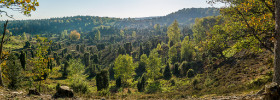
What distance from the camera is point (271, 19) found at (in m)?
8.69

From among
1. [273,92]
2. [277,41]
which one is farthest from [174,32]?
[273,92]

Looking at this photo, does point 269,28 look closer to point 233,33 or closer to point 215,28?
point 233,33

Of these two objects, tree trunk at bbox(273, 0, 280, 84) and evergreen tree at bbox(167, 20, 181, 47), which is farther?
evergreen tree at bbox(167, 20, 181, 47)

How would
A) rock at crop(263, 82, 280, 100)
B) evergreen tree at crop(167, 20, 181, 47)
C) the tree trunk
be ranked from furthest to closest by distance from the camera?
evergreen tree at crop(167, 20, 181, 47) < the tree trunk < rock at crop(263, 82, 280, 100)

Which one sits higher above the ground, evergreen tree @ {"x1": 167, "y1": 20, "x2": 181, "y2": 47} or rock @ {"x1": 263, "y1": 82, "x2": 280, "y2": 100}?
evergreen tree @ {"x1": 167, "y1": 20, "x2": 181, "y2": 47}

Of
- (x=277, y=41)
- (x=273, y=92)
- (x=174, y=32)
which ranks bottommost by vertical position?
(x=273, y=92)

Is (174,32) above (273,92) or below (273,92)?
above

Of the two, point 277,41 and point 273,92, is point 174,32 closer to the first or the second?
point 277,41

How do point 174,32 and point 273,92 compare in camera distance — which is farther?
point 174,32

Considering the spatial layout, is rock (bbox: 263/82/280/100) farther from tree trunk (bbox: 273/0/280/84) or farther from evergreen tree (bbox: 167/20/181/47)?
evergreen tree (bbox: 167/20/181/47)

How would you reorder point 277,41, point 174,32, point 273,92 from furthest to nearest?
point 174,32
point 277,41
point 273,92

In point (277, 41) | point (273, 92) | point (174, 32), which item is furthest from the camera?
point (174, 32)

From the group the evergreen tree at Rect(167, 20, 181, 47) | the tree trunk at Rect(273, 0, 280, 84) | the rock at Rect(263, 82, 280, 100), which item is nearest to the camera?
the rock at Rect(263, 82, 280, 100)

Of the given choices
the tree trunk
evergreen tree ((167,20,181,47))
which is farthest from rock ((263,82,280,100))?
evergreen tree ((167,20,181,47))
